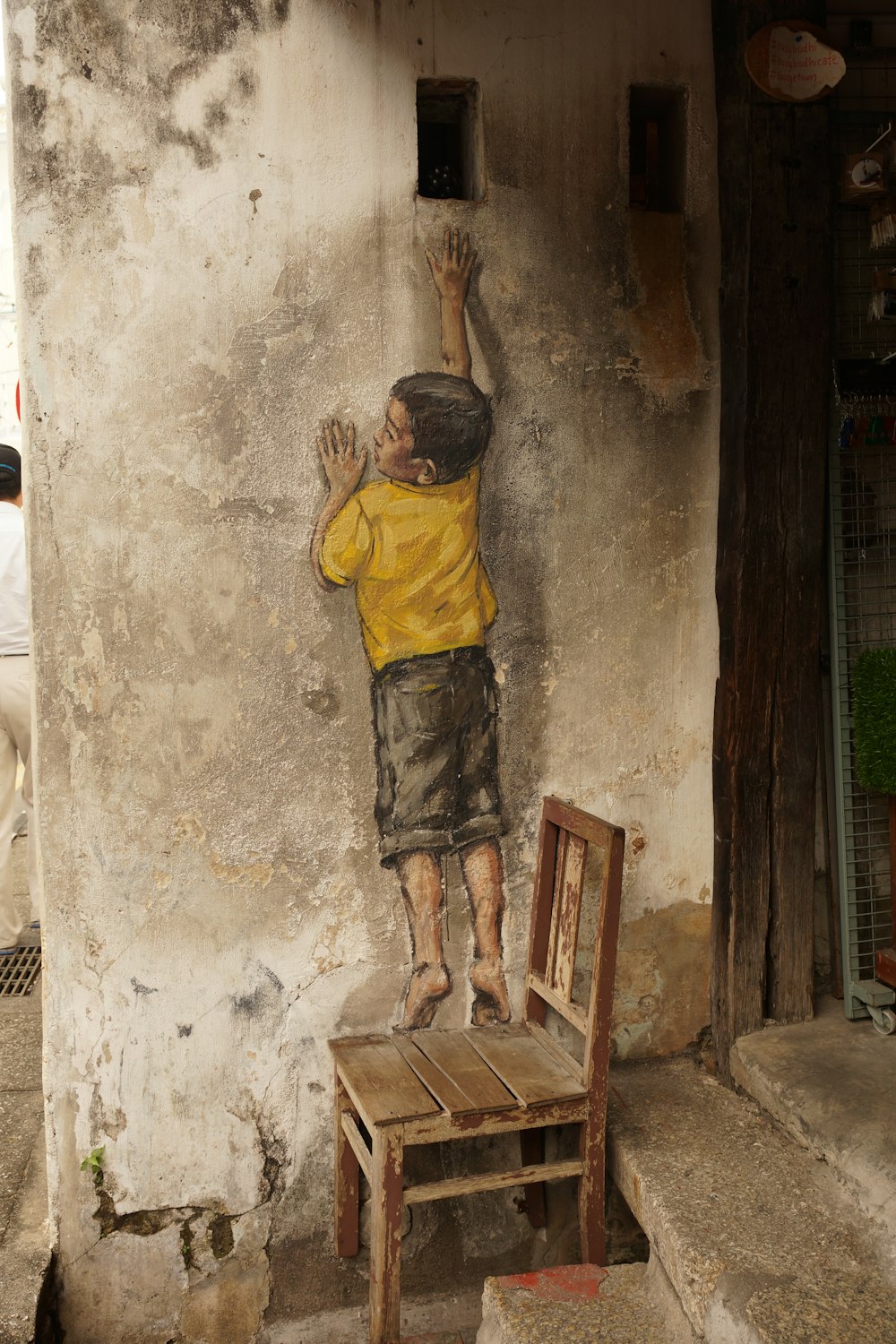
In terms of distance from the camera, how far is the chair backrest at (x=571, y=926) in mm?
2666

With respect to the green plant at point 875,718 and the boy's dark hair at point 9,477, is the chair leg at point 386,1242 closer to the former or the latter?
the green plant at point 875,718

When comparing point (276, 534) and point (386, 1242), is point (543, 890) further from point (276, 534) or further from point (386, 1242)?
point (276, 534)

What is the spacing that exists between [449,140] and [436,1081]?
7.99ft

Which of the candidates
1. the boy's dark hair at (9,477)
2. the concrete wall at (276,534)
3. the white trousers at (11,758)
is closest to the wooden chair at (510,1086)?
the concrete wall at (276,534)

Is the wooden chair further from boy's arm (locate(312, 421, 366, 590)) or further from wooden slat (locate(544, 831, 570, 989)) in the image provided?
boy's arm (locate(312, 421, 366, 590))

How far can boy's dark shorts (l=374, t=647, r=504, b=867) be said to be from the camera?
9.82ft

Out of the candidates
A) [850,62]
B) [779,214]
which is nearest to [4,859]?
[779,214]

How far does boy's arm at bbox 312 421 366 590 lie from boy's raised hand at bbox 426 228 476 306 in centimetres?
43

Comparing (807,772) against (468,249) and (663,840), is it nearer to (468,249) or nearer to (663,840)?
(663,840)

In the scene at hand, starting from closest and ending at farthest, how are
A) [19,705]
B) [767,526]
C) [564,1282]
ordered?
[564,1282]
[767,526]
[19,705]

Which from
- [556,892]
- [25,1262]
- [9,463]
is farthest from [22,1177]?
[9,463]

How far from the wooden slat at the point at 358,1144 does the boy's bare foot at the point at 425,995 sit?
0.96 feet

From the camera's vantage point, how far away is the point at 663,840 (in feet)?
10.5

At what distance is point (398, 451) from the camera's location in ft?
9.59
